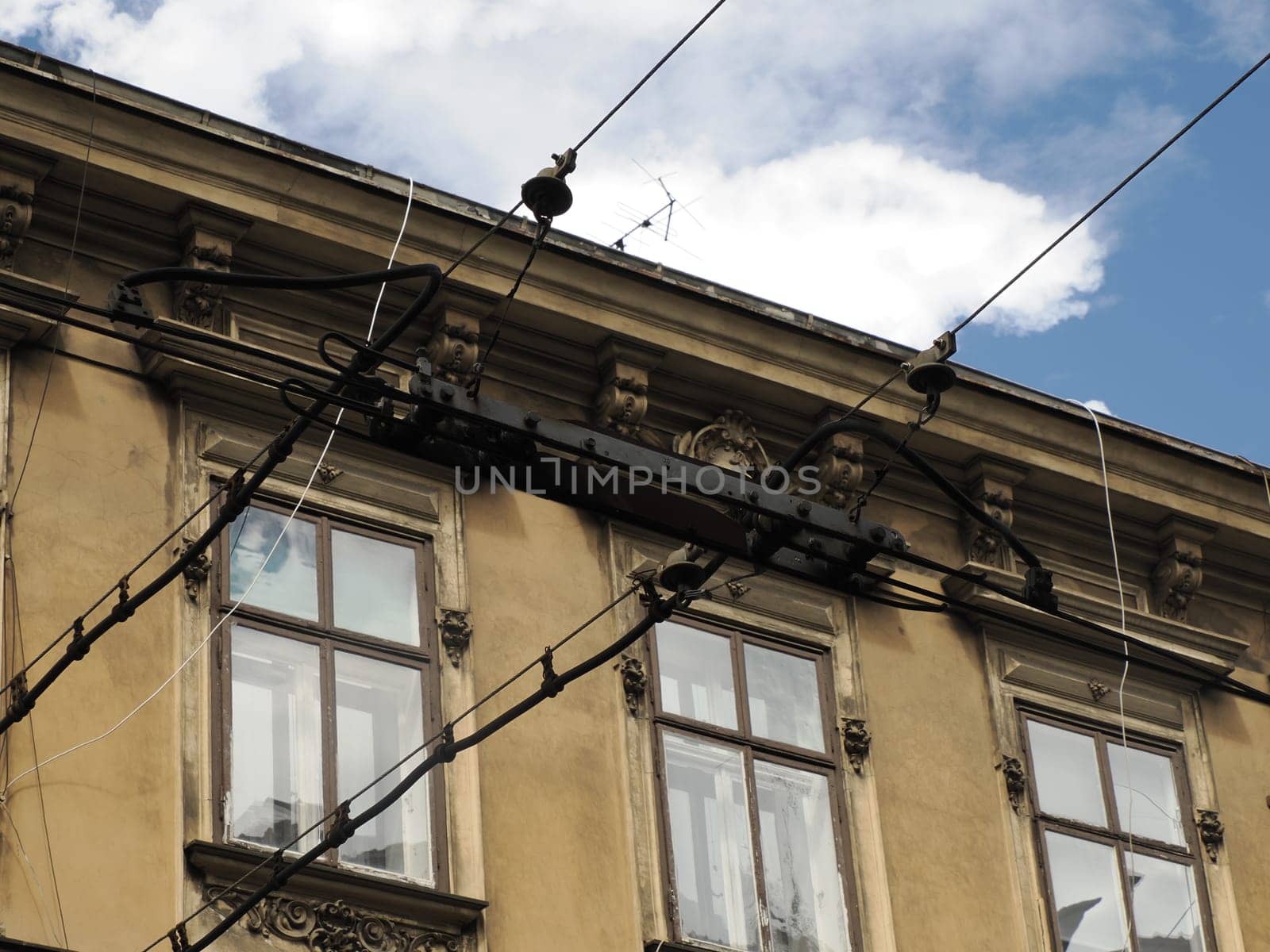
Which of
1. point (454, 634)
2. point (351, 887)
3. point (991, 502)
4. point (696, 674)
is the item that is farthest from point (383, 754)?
point (991, 502)

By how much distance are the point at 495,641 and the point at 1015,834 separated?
312cm

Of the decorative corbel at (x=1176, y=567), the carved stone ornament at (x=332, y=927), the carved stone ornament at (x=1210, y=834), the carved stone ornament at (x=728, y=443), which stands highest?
the carved stone ornament at (x=728, y=443)

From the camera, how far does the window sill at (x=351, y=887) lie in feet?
36.5

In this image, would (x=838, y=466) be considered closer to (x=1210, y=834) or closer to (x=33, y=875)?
(x=1210, y=834)

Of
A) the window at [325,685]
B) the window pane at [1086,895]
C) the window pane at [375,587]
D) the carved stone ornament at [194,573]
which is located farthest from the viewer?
the window pane at [1086,895]

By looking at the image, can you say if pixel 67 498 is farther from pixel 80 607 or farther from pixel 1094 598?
pixel 1094 598

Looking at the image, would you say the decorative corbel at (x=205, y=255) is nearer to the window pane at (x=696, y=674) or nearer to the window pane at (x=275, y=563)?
the window pane at (x=275, y=563)

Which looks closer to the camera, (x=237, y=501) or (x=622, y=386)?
(x=237, y=501)

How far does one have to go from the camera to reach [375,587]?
12617 mm

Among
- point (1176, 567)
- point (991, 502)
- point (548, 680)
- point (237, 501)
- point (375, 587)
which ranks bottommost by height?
point (548, 680)

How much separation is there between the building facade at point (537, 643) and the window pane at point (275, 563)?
23 mm

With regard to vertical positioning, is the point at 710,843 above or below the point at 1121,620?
below

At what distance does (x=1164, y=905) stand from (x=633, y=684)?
338cm

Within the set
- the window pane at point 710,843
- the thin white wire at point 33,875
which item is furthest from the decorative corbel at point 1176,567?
the thin white wire at point 33,875
